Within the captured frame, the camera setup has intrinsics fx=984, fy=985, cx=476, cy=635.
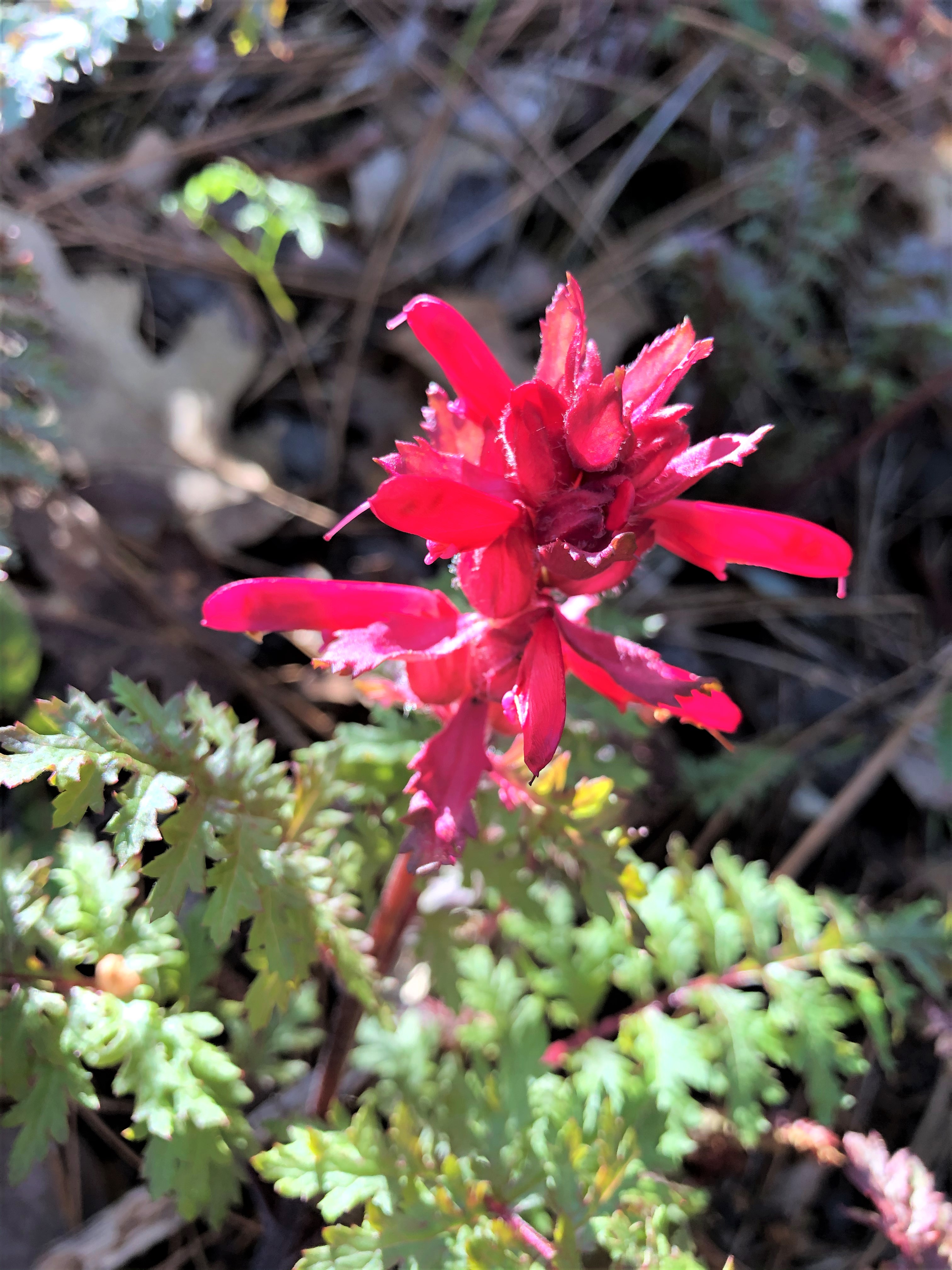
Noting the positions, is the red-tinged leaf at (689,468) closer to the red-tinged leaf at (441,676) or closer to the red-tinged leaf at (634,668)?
the red-tinged leaf at (634,668)

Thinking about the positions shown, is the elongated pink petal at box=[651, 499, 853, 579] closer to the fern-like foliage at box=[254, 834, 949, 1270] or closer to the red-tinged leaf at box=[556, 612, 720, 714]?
the red-tinged leaf at box=[556, 612, 720, 714]

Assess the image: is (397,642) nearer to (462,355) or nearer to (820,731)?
(462,355)

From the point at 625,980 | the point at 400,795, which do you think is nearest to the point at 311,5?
the point at 400,795

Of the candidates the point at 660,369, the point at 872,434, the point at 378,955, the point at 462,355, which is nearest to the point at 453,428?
the point at 462,355

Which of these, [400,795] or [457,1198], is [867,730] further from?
[457,1198]

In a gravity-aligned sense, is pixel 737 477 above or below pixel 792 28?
below

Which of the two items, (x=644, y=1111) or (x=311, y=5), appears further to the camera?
(x=311, y=5)
